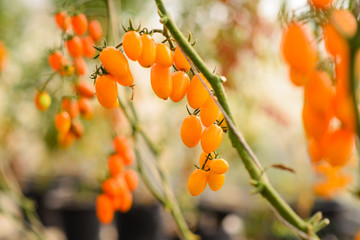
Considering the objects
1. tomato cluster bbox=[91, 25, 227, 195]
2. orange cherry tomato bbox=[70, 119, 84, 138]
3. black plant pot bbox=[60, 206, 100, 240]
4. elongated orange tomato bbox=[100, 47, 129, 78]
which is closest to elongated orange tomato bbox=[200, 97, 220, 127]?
tomato cluster bbox=[91, 25, 227, 195]

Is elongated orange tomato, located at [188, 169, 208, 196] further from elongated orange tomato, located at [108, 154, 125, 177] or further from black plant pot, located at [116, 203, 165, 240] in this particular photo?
black plant pot, located at [116, 203, 165, 240]

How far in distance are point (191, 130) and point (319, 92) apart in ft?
0.54

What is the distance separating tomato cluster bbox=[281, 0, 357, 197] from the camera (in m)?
0.28

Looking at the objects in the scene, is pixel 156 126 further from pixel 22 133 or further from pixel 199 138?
pixel 199 138

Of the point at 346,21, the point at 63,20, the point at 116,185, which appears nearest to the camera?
the point at 346,21

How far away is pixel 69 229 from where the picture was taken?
2.08 metres

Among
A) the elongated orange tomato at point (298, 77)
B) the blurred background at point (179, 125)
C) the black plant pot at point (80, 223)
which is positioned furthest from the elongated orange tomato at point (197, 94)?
the black plant pot at point (80, 223)

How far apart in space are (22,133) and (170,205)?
233cm

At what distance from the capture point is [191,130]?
1.35 ft

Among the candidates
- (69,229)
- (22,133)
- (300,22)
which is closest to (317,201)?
(69,229)

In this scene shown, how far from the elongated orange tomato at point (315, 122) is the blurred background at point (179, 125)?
130 cm

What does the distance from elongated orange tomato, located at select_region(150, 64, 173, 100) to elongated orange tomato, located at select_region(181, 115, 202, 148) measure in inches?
1.7

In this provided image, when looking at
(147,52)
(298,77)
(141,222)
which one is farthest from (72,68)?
(141,222)

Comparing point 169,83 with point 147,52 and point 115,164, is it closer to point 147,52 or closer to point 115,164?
point 147,52
